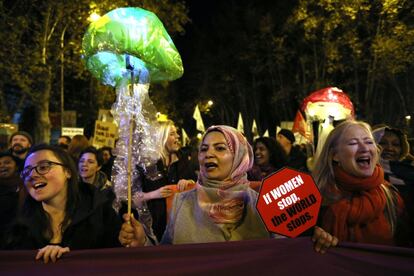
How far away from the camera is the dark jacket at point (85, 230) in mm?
3160

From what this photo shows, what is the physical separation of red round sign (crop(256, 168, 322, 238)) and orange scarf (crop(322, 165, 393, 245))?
0.48m

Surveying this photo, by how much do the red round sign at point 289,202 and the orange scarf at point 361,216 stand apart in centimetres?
48

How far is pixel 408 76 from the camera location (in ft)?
70.1

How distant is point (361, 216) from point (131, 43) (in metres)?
2.06

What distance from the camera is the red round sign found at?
2631 millimetres

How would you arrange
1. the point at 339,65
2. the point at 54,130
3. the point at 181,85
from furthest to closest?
the point at 181,85 < the point at 54,130 < the point at 339,65

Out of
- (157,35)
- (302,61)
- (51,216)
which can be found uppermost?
(302,61)

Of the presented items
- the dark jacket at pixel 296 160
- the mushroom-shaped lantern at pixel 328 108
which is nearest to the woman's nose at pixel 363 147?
the dark jacket at pixel 296 160

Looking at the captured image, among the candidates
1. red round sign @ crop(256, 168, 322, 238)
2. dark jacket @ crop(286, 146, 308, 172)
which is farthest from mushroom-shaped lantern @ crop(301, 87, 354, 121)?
red round sign @ crop(256, 168, 322, 238)

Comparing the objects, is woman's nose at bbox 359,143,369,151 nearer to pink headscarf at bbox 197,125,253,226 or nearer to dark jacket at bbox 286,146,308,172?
pink headscarf at bbox 197,125,253,226

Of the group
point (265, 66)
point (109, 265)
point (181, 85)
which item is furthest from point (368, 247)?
point (181, 85)

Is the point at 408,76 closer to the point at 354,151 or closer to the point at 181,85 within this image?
the point at 354,151

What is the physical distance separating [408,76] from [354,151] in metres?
20.0

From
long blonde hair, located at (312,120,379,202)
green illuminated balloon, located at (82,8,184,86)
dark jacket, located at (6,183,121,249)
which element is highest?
green illuminated balloon, located at (82,8,184,86)
